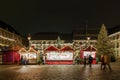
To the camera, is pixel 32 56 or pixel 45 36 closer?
pixel 32 56

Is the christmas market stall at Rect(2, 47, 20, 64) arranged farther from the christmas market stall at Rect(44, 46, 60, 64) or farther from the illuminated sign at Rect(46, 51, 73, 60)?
the illuminated sign at Rect(46, 51, 73, 60)

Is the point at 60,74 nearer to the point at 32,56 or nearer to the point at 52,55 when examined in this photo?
the point at 52,55

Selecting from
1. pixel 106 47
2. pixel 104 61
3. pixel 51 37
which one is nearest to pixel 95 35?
pixel 51 37

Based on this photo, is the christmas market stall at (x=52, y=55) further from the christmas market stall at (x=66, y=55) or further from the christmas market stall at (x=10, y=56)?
the christmas market stall at (x=10, y=56)

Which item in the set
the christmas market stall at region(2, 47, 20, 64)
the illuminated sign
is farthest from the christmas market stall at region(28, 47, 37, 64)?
the christmas market stall at region(2, 47, 20, 64)

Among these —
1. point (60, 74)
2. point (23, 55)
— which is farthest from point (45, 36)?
point (60, 74)

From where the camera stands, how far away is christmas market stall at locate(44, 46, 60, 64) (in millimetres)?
53353

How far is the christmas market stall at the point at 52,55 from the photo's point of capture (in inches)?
2101

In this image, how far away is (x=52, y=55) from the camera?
177ft

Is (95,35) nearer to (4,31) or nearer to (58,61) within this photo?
(4,31)

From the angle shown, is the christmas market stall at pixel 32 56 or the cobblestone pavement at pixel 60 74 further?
the christmas market stall at pixel 32 56

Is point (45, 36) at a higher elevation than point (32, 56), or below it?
higher

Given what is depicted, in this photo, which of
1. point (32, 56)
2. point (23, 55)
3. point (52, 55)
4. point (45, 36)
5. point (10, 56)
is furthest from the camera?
point (45, 36)

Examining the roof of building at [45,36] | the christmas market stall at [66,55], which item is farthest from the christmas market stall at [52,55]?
the roof of building at [45,36]
